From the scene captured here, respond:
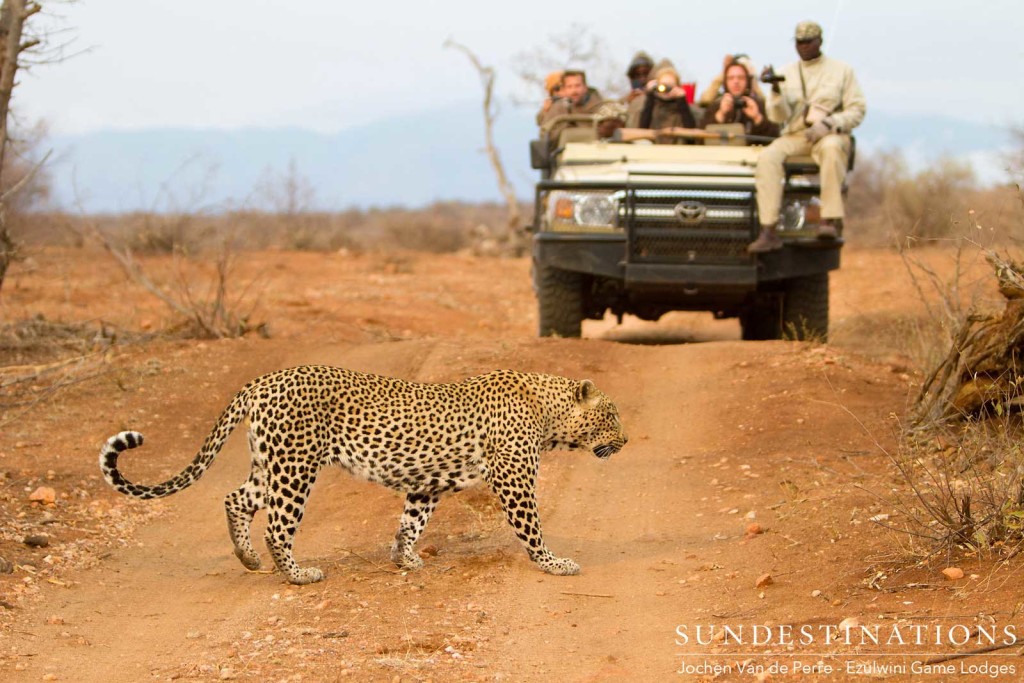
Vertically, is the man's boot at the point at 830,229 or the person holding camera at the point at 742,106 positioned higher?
the person holding camera at the point at 742,106

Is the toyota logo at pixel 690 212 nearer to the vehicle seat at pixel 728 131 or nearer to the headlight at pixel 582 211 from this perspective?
the headlight at pixel 582 211

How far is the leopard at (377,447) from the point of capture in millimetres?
6504

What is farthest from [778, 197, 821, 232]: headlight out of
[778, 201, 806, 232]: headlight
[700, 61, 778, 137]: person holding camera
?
[700, 61, 778, 137]: person holding camera

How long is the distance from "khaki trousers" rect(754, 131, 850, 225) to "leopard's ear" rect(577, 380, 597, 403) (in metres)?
4.35

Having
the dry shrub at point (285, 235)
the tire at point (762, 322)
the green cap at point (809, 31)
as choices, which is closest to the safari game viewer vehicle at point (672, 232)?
the tire at point (762, 322)

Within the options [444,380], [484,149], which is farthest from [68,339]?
[484,149]

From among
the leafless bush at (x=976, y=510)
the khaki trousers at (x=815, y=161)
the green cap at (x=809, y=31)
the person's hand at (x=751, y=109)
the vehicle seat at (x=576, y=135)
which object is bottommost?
the leafless bush at (x=976, y=510)

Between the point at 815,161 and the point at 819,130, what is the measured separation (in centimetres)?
27

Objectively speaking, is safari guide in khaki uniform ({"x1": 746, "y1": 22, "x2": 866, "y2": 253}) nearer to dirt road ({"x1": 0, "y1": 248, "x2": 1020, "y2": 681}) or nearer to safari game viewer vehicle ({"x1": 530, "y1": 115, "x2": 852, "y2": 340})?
safari game viewer vehicle ({"x1": 530, "y1": 115, "x2": 852, "y2": 340})

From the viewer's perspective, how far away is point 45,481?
8117mm

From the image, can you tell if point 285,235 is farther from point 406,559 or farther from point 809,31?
point 406,559

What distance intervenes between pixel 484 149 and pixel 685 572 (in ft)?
66.4

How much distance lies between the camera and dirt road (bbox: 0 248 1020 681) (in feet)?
18.1

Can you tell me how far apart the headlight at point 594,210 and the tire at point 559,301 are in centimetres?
63
